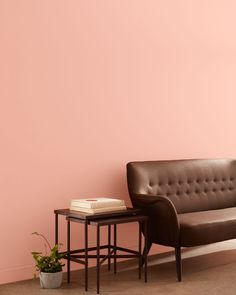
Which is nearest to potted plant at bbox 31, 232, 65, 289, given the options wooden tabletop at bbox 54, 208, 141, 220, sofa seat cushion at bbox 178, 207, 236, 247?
wooden tabletop at bbox 54, 208, 141, 220

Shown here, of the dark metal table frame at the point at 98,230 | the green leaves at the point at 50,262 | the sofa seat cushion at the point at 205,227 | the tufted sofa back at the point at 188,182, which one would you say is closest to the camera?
the dark metal table frame at the point at 98,230

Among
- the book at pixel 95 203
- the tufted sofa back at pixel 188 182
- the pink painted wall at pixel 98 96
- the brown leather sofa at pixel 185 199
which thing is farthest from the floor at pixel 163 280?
the book at pixel 95 203

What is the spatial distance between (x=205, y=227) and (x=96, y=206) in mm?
867

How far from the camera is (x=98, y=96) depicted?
4.44m

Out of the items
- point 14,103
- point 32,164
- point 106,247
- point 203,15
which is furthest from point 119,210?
point 203,15

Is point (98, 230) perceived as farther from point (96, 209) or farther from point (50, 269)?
point (50, 269)

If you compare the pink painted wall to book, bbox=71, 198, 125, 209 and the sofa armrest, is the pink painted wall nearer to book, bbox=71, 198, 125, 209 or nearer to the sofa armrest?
book, bbox=71, 198, 125, 209

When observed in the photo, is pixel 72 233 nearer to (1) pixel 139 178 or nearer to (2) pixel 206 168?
(1) pixel 139 178

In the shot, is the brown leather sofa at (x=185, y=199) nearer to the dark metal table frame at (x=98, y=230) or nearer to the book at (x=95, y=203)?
the dark metal table frame at (x=98, y=230)

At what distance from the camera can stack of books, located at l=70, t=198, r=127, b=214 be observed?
3.80m

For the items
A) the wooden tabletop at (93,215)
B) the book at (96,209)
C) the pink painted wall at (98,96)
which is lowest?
the wooden tabletop at (93,215)

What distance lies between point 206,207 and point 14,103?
2000 mm

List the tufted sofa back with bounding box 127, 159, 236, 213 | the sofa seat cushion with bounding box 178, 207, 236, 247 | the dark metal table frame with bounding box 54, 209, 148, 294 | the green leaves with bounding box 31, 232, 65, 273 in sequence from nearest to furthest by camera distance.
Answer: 1. the dark metal table frame with bounding box 54, 209, 148, 294
2. the green leaves with bounding box 31, 232, 65, 273
3. the sofa seat cushion with bounding box 178, 207, 236, 247
4. the tufted sofa back with bounding box 127, 159, 236, 213

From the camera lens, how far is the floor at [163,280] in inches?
147
